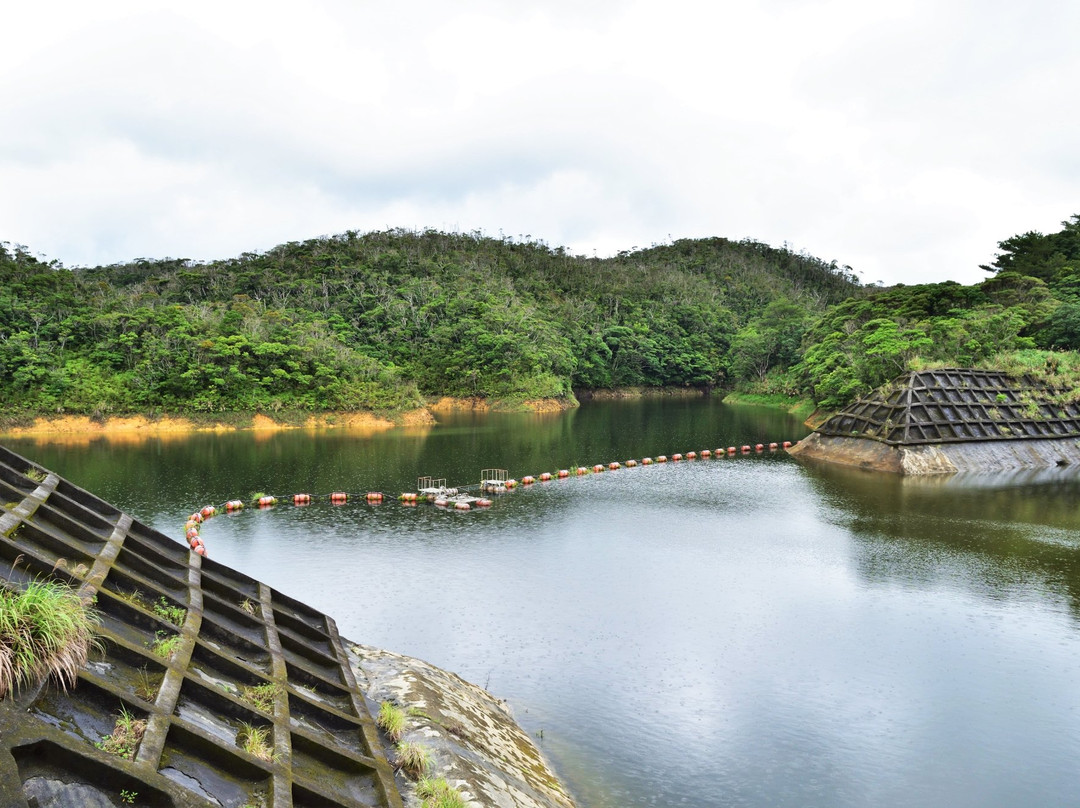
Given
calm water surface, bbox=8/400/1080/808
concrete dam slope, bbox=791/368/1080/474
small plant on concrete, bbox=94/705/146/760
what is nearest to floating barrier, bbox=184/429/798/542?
calm water surface, bbox=8/400/1080/808

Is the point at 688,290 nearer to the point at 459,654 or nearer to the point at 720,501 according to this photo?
the point at 720,501

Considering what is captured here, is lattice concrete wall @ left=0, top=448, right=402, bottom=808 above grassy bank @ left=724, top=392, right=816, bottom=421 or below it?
below

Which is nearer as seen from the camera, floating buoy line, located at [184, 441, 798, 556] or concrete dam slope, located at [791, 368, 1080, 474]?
floating buoy line, located at [184, 441, 798, 556]

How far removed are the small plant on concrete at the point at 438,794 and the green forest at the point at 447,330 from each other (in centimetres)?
4338

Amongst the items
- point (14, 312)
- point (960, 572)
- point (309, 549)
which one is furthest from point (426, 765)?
point (14, 312)

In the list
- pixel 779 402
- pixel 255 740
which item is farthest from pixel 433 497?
pixel 779 402

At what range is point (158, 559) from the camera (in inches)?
375

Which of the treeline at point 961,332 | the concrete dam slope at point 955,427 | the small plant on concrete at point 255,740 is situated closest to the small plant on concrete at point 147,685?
the small plant on concrete at point 255,740

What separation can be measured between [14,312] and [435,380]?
3703 cm

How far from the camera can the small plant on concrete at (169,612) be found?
25.9 ft

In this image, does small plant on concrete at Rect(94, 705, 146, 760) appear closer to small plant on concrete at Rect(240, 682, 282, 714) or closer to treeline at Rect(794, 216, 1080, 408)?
small plant on concrete at Rect(240, 682, 282, 714)

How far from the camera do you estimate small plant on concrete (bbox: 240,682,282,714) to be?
7.25 metres

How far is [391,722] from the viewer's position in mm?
8688

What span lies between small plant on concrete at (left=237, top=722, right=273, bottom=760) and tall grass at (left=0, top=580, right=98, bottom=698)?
153cm
